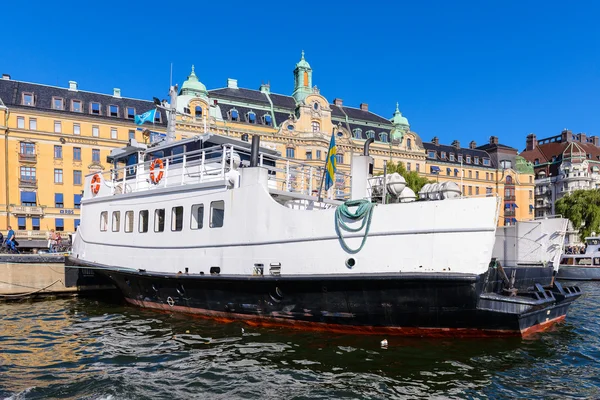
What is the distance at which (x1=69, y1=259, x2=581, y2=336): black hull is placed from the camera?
9.64m

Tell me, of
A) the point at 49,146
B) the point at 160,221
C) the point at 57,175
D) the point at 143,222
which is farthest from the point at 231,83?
the point at 160,221

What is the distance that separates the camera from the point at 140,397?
756cm

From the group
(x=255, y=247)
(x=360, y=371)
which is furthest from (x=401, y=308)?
(x=255, y=247)

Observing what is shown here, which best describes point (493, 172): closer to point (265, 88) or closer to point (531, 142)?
point (531, 142)

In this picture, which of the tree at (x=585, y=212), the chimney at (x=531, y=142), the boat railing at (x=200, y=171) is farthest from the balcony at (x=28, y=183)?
the chimney at (x=531, y=142)

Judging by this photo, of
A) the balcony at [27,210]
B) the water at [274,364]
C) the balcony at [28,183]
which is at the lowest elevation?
the water at [274,364]

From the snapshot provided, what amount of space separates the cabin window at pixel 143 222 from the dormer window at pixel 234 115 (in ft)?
122

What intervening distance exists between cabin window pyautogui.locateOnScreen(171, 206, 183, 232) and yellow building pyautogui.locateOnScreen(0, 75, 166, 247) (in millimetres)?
35239

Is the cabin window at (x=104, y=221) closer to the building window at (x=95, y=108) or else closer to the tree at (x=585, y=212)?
the building window at (x=95, y=108)

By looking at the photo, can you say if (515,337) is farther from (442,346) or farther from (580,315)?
(580,315)

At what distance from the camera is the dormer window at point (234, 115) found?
167 ft

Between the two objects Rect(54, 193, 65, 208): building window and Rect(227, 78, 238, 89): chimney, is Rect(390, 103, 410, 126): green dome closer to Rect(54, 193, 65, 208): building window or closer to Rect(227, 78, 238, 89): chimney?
Rect(227, 78, 238, 89): chimney

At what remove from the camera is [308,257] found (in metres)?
10.9

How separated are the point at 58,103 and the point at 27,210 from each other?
11086 millimetres
